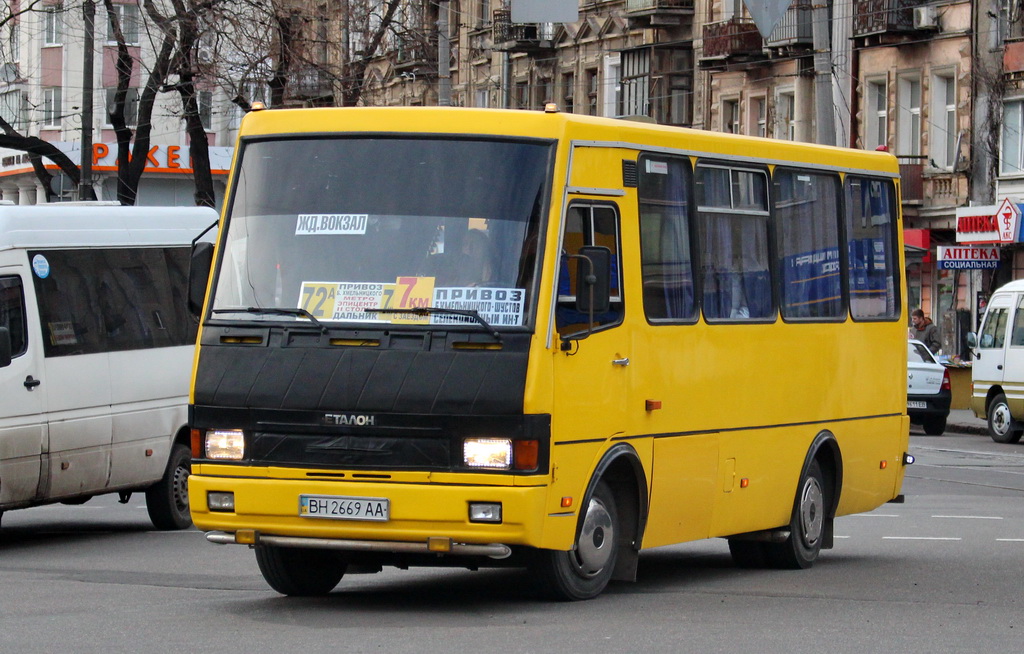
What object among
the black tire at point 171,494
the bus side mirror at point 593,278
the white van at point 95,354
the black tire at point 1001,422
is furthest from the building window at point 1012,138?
the bus side mirror at point 593,278

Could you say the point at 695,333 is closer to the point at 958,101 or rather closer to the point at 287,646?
the point at 287,646

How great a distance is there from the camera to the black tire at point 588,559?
33.9 feet

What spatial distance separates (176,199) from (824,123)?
48.6 m

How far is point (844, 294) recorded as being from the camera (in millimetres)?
13742

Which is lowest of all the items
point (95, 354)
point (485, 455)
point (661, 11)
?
point (485, 455)

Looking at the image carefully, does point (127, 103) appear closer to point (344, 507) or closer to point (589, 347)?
point (589, 347)

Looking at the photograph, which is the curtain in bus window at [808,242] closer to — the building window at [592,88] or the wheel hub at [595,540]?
the wheel hub at [595,540]

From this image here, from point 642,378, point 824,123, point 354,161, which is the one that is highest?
point 824,123

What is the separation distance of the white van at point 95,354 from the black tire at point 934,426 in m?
18.8

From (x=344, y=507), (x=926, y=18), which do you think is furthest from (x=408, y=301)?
(x=926, y=18)

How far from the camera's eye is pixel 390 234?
33.3 feet

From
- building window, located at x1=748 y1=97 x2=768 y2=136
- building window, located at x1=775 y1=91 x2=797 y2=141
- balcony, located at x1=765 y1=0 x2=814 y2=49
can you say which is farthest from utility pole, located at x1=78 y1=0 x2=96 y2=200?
building window, located at x1=748 y1=97 x2=768 y2=136

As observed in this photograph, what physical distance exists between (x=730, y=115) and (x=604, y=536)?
42.2 m

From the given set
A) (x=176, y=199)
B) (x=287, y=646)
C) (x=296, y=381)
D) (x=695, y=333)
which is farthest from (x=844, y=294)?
(x=176, y=199)
